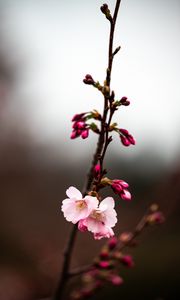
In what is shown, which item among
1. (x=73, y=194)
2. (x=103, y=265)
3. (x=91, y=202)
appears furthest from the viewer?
(x=103, y=265)

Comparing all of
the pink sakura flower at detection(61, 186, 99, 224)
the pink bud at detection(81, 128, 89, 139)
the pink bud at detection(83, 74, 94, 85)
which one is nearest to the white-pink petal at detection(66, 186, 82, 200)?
the pink sakura flower at detection(61, 186, 99, 224)

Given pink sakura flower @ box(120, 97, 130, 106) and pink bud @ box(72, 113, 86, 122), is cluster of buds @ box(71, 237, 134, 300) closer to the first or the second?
pink bud @ box(72, 113, 86, 122)

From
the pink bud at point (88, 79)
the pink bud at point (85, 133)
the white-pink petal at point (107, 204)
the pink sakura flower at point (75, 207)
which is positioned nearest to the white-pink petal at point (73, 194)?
the pink sakura flower at point (75, 207)

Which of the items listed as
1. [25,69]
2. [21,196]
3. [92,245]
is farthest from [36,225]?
[25,69]

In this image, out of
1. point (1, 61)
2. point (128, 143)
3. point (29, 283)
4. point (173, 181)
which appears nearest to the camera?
point (128, 143)

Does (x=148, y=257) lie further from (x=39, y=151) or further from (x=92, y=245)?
(x=39, y=151)

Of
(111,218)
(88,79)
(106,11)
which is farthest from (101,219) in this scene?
(106,11)

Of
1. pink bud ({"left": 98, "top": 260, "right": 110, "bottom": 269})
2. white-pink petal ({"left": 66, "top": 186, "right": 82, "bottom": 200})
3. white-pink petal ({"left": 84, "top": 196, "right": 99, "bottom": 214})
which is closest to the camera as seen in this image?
white-pink petal ({"left": 84, "top": 196, "right": 99, "bottom": 214})

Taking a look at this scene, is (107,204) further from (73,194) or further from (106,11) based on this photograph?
(106,11)
